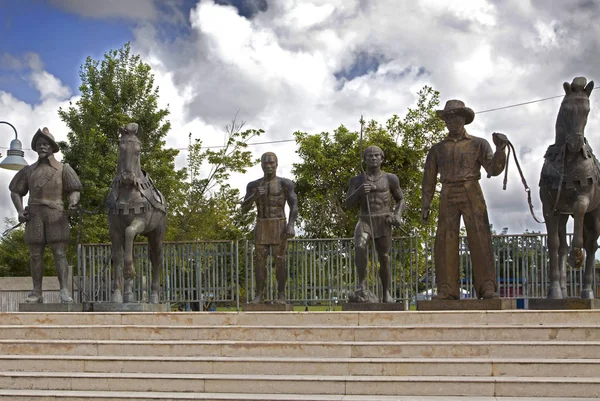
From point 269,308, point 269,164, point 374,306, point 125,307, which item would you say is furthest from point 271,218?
point 125,307

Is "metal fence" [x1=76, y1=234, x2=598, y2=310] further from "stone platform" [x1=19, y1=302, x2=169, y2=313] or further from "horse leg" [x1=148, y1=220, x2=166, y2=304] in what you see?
"stone platform" [x1=19, y1=302, x2=169, y2=313]

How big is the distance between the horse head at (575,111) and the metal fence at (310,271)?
6.56 m

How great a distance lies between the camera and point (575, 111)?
11.3 meters

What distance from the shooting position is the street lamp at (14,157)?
1585cm

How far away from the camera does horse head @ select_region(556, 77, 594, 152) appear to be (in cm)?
1123

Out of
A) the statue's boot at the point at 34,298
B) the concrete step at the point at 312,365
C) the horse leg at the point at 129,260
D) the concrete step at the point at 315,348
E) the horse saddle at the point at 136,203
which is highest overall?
the horse saddle at the point at 136,203

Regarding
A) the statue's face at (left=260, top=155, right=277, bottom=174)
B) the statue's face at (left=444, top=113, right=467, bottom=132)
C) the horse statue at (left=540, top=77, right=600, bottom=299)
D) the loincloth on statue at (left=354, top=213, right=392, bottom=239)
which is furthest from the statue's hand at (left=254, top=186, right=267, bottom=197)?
the horse statue at (left=540, top=77, right=600, bottom=299)

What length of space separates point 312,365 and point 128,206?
4.61 m

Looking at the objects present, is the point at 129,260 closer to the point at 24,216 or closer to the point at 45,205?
the point at 45,205

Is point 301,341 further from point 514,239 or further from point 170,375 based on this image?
point 514,239

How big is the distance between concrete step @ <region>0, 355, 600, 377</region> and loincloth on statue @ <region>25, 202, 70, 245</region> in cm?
301

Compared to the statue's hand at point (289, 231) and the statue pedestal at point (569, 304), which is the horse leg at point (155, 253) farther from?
the statue pedestal at point (569, 304)

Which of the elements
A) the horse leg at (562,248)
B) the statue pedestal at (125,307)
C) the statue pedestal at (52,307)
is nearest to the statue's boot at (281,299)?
the statue pedestal at (125,307)

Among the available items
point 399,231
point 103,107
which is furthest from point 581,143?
point 103,107
